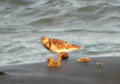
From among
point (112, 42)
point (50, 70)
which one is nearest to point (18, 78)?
point (50, 70)

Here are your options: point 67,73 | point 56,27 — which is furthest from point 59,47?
point 56,27

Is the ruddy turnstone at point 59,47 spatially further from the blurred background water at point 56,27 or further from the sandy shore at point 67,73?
the blurred background water at point 56,27

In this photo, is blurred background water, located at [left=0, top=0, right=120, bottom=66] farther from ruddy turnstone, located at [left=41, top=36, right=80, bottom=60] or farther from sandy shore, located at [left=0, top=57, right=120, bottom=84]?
sandy shore, located at [left=0, top=57, right=120, bottom=84]

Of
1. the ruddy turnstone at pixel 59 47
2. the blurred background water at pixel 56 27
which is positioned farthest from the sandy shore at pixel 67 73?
the blurred background water at pixel 56 27

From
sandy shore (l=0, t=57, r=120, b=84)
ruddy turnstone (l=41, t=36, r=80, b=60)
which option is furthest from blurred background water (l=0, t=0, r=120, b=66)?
sandy shore (l=0, t=57, r=120, b=84)

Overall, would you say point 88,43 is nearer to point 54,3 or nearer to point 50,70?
point 50,70

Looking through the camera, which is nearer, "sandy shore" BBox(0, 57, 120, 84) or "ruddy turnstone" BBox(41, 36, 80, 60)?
"sandy shore" BBox(0, 57, 120, 84)
